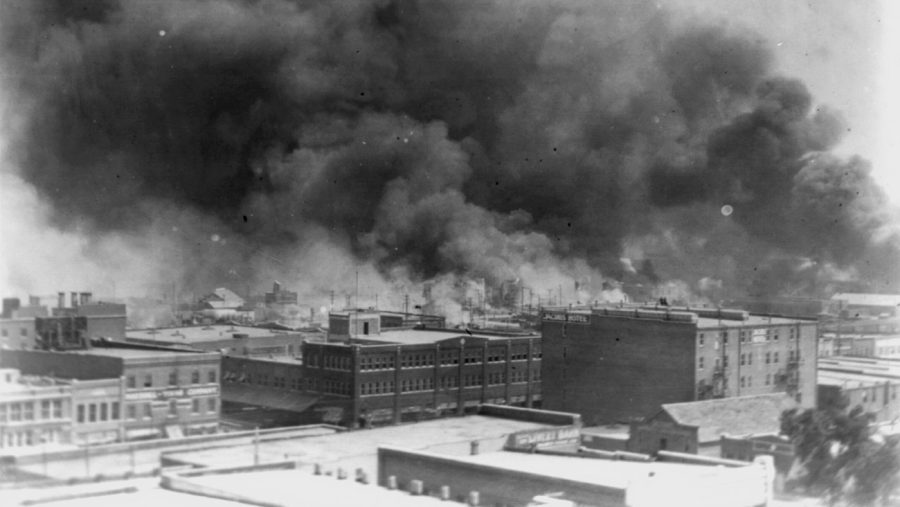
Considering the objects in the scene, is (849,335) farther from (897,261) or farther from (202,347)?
(202,347)

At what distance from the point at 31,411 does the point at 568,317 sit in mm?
13488

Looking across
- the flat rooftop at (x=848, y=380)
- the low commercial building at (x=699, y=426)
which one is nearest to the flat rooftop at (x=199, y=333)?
the low commercial building at (x=699, y=426)

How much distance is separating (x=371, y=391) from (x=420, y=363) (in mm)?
1669

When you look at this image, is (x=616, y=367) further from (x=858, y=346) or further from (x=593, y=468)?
(x=858, y=346)

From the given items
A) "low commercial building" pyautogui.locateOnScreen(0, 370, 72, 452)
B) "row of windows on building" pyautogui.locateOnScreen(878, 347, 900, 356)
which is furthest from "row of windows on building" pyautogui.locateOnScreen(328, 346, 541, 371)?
"row of windows on building" pyautogui.locateOnScreen(878, 347, 900, 356)

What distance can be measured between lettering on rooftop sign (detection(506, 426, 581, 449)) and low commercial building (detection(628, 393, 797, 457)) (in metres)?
1.87

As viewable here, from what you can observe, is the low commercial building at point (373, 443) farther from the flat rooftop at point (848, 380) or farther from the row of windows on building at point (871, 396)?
the row of windows on building at point (871, 396)

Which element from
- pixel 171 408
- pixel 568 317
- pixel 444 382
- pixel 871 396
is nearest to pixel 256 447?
pixel 171 408

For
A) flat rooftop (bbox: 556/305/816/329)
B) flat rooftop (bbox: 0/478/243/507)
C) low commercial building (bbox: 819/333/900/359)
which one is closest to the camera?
flat rooftop (bbox: 0/478/243/507)

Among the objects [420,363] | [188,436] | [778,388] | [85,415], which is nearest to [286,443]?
[188,436]

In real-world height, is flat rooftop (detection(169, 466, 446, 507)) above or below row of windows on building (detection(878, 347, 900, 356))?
below

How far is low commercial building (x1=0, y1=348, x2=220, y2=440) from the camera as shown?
14703 millimetres

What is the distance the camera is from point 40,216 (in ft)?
70.4

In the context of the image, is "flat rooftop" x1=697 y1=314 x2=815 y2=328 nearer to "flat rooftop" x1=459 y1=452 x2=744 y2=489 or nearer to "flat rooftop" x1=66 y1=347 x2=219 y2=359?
"flat rooftop" x1=459 y1=452 x2=744 y2=489
